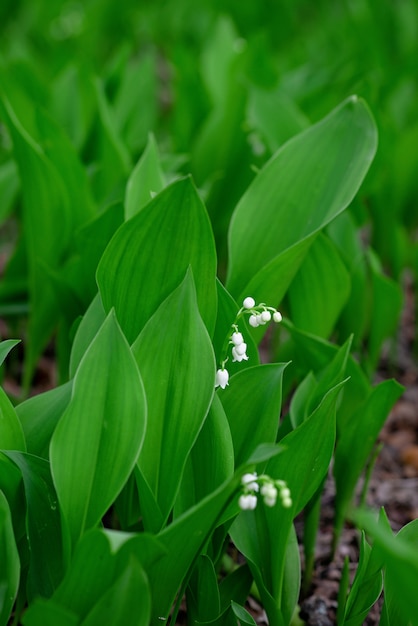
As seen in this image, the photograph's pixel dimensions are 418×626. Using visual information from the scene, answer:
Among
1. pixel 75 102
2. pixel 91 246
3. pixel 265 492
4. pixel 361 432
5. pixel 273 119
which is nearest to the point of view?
pixel 265 492

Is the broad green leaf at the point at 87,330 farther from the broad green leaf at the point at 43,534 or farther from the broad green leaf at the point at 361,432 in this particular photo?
the broad green leaf at the point at 361,432

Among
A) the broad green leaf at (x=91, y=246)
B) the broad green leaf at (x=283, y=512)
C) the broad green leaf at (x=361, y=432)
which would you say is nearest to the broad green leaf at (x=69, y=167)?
the broad green leaf at (x=91, y=246)

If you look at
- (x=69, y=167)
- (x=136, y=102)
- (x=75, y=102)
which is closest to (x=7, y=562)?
(x=69, y=167)

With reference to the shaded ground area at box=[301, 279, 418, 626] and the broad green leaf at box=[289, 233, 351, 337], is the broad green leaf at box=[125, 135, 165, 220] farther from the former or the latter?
the shaded ground area at box=[301, 279, 418, 626]

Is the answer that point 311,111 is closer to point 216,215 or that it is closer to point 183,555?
point 216,215

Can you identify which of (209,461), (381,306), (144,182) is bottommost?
(381,306)

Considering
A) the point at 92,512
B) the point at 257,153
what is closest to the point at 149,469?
the point at 92,512

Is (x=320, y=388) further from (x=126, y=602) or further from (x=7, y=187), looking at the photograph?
(x=7, y=187)
